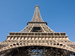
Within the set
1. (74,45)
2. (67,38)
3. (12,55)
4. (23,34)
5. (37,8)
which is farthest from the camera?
(37,8)

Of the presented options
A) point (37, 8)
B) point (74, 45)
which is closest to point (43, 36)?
point (74, 45)

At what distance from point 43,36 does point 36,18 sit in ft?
90.3

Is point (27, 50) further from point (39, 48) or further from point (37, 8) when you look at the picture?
point (37, 8)

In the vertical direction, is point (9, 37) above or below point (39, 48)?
above

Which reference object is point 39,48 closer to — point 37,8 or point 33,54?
point 33,54

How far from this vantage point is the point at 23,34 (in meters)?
35.8

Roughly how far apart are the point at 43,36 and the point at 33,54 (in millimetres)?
6510

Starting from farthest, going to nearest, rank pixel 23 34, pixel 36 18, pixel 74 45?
pixel 36 18
pixel 23 34
pixel 74 45

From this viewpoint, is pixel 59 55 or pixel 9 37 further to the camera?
pixel 9 37

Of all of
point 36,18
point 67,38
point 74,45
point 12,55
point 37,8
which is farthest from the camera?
point 37,8

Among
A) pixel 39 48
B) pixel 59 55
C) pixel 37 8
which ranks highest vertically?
pixel 37 8

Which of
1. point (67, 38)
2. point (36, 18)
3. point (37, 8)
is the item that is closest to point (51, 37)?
point (67, 38)

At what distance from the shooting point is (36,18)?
60906 mm

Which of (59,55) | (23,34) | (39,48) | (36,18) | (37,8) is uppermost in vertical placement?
(37,8)
